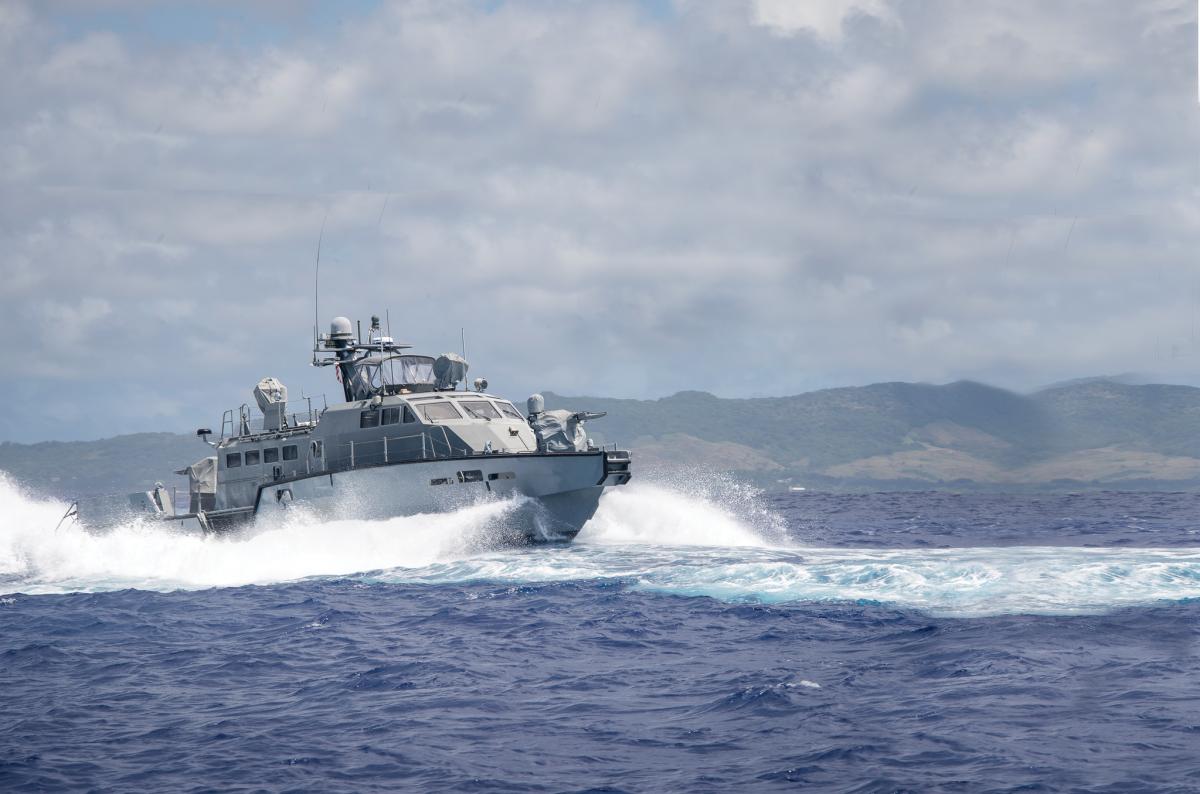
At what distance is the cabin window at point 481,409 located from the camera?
116ft

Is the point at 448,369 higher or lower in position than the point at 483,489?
higher

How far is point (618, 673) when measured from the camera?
16359 millimetres

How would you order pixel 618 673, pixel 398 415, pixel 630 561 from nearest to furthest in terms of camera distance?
1. pixel 618 673
2. pixel 630 561
3. pixel 398 415

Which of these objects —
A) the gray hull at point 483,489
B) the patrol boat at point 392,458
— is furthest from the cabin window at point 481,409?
the gray hull at point 483,489

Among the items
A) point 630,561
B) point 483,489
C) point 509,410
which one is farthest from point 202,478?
point 630,561

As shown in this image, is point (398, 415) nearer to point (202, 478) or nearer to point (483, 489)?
point (483, 489)

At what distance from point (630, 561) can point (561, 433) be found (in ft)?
19.2

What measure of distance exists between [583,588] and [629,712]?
11.4 meters

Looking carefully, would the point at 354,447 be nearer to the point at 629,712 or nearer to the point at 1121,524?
the point at 629,712

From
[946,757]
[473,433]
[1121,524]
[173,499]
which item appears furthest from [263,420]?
[1121,524]

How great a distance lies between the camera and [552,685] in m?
15.7

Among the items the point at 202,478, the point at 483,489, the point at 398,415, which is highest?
the point at 398,415

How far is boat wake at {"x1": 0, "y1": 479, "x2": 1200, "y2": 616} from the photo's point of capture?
21766 millimetres

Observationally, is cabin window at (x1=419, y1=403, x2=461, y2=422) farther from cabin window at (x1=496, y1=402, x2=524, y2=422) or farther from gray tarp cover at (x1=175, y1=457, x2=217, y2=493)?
gray tarp cover at (x1=175, y1=457, x2=217, y2=493)
